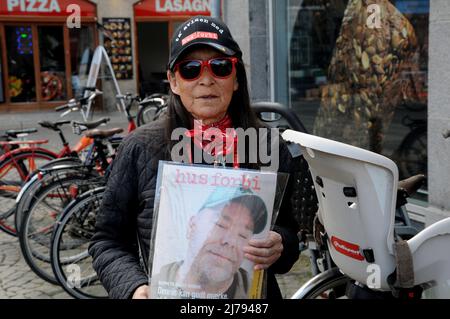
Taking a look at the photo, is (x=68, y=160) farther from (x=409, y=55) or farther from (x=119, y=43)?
(x=119, y=43)

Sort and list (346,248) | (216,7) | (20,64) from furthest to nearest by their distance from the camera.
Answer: (20,64), (216,7), (346,248)

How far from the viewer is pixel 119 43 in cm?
1727

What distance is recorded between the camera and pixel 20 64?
17000mm

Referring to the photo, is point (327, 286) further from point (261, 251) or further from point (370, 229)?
point (261, 251)

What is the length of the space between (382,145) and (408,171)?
47cm

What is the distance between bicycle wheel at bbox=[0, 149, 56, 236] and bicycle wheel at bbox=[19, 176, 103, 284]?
1080 mm

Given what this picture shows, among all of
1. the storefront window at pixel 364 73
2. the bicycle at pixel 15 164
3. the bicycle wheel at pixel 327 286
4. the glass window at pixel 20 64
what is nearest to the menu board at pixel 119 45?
the glass window at pixel 20 64

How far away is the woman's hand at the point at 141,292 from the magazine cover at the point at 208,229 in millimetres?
122

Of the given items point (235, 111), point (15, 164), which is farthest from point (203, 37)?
point (15, 164)

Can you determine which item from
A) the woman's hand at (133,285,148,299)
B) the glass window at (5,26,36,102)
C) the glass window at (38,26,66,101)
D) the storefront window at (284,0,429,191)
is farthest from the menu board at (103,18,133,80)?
the woman's hand at (133,285,148,299)

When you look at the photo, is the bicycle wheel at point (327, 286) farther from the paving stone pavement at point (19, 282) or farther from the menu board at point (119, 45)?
the menu board at point (119, 45)

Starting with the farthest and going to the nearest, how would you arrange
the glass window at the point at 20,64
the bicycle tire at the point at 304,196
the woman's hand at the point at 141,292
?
the glass window at the point at 20,64 < the bicycle tire at the point at 304,196 < the woman's hand at the point at 141,292

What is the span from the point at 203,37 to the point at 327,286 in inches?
59.9

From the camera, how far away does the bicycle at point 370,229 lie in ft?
6.35
